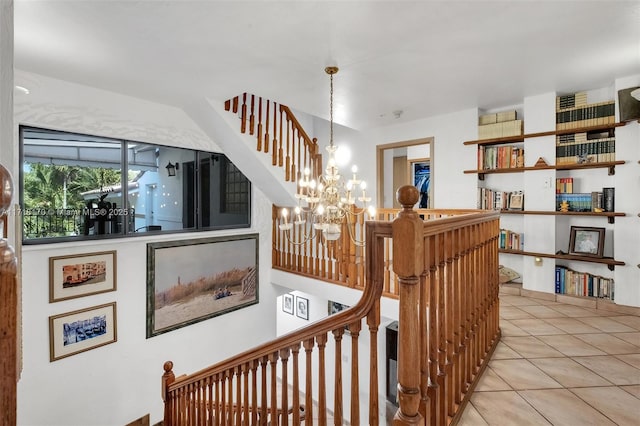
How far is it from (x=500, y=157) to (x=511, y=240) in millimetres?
1102

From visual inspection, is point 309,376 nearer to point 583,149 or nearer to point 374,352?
point 374,352

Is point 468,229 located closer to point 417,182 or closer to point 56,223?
point 56,223

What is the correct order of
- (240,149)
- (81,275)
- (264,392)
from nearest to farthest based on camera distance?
(264,392) → (81,275) → (240,149)

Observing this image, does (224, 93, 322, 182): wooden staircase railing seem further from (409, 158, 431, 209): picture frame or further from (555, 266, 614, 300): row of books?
(555, 266, 614, 300): row of books

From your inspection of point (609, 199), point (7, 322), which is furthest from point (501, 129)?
point (7, 322)

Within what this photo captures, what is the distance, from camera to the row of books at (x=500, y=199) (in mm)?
4078

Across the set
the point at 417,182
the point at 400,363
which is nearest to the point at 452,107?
the point at 417,182

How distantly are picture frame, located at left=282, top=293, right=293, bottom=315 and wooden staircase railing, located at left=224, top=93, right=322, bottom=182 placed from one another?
9.48ft

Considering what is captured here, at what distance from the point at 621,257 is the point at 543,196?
→ 97 cm

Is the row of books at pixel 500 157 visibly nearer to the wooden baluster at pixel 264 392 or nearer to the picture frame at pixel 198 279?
the picture frame at pixel 198 279

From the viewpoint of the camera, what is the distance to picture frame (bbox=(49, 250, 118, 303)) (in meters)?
3.26

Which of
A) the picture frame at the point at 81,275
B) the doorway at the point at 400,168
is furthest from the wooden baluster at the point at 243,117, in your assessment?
the doorway at the point at 400,168

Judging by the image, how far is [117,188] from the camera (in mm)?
3773

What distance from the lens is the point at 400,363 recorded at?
1.12 meters
